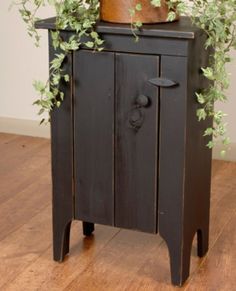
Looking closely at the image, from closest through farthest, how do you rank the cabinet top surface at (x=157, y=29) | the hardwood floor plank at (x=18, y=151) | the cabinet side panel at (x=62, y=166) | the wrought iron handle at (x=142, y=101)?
the cabinet top surface at (x=157, y=29), the wrought iron handle at (x=142, y=101), the cabinet side panel at (x=62, y=166), the hardwood floor plank at (x=18, y=151)

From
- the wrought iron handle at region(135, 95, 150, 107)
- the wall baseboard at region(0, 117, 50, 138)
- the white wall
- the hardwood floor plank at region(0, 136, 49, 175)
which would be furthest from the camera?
the wall baseboard at region(0, 117, 50, 138)

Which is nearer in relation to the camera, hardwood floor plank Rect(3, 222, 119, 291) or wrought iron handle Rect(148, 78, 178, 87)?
wrought iron handle Rect(148, 78, 178, 87)

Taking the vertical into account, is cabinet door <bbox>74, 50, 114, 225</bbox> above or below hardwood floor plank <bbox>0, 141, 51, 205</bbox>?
above

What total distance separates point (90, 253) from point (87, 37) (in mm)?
716

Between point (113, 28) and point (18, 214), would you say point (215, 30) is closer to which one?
point (113, 28)

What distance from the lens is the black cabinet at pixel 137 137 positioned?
1.86m

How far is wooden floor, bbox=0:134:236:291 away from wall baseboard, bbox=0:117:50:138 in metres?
0.71

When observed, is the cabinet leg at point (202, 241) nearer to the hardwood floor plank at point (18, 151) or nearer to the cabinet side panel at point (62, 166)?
the cabinet side panel at point (62, 166)

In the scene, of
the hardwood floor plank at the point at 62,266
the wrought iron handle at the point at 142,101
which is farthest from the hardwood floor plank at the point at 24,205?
the wrought iron handle at the point at 142,101

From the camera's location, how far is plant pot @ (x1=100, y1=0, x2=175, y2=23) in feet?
6.11

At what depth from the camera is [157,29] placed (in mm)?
1820

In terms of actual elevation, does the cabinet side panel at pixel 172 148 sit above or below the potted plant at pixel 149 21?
below

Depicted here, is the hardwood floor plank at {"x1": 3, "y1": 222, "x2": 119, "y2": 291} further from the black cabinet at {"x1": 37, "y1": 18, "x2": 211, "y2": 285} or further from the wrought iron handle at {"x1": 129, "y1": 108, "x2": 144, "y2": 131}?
the wrought iron handle at {"x1": 129, "y1": 108, "x2": 144, "y2": 131}

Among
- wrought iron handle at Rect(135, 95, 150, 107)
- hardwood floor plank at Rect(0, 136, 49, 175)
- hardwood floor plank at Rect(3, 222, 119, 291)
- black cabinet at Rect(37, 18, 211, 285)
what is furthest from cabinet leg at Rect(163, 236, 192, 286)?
hardwood floor plank at Rect(0, 136, 49, 175)
